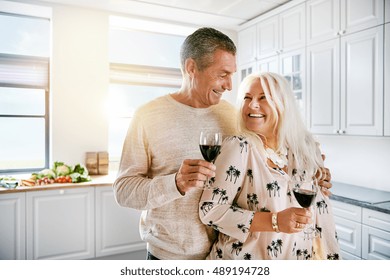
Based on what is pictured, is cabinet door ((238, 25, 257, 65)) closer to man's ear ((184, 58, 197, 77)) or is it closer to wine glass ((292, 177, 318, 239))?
man's ear ((184, 58, 197, 77))

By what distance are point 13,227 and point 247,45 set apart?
226cm

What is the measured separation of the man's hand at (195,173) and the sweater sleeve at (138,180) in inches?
2.0

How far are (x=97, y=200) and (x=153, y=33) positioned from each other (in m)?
1.57

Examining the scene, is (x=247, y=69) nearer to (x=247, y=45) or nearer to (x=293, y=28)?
(x=247, y=45)

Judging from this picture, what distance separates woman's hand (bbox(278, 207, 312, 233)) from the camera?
0.77 meters

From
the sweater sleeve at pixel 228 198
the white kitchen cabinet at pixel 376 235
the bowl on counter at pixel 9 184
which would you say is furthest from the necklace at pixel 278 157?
the bowl on counter at pixel 9 184

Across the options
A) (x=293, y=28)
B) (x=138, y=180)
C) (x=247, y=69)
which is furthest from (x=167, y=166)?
(x=247, y=69)

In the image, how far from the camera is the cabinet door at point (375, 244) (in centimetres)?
163

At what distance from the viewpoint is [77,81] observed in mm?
2520

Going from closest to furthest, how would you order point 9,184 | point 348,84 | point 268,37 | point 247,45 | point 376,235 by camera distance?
point 376,235
point 348,84
point 9,184
point 268,37
point 247,45

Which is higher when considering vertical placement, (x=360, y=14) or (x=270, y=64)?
(x=360, y=14)

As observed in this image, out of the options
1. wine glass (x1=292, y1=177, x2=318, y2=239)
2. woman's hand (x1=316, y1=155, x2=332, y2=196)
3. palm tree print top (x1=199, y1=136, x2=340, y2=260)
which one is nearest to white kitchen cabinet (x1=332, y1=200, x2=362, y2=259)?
woman's hand (x1=316, y1=155, x2=332, y2=196)

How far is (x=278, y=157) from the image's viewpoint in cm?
94

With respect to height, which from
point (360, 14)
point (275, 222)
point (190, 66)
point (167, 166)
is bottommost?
point (275, 222)
